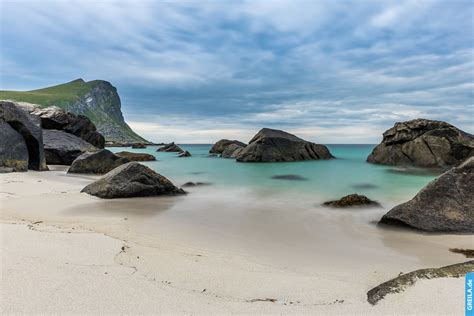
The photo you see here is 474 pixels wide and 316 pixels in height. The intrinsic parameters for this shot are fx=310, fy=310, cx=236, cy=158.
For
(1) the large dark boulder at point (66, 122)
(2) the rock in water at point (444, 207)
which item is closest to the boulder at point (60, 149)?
(1) the large dark boulder at point (66, 122)

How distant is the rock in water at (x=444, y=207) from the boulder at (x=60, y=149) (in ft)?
76.7

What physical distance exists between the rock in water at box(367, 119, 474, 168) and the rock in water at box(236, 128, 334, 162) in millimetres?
9157

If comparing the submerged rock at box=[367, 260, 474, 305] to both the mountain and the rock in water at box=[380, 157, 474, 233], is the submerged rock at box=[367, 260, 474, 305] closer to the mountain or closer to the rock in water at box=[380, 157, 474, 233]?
the rock in water at box=[380, 157, 474, 233]

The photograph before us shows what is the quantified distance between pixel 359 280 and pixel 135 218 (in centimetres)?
545

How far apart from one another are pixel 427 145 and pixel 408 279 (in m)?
32.3

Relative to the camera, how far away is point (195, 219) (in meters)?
8.16

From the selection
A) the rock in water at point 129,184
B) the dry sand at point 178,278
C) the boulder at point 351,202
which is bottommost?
the dry sand at point 178,278

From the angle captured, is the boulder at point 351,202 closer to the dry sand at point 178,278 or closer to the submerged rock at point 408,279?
the dry sand at point 178,278

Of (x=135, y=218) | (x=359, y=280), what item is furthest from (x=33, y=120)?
(x=359, y=280)

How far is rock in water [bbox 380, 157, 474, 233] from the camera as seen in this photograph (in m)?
7.19

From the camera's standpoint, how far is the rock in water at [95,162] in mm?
18047

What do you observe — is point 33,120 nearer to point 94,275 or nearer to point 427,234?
point 94,275

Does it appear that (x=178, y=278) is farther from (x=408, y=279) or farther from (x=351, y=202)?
(x=351, y=202)

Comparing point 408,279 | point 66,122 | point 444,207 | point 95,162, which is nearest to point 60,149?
point 66,122
